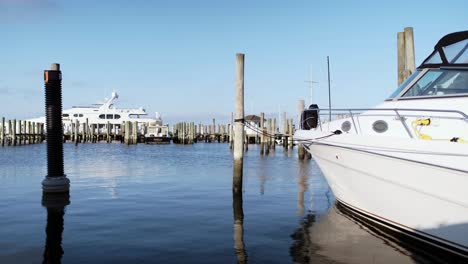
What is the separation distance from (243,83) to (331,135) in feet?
13.2

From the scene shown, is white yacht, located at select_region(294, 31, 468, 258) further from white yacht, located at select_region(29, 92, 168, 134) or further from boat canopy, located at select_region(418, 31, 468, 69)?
white yacht, located at select_region(29, 92, 168, 134)

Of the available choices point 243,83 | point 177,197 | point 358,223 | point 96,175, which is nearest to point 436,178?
point 358,223

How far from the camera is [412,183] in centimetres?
609

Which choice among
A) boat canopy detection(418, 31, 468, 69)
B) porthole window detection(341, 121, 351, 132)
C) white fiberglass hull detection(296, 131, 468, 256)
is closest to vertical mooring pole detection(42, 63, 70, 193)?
white fiberglass hull detection(296, 131, 468, 256)

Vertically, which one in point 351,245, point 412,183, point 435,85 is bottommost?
point 351,245

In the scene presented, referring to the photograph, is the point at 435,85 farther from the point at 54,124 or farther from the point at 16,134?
the point at 16,134

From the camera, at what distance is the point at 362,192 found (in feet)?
24.5

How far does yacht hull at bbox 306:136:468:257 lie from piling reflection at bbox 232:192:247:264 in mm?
2101

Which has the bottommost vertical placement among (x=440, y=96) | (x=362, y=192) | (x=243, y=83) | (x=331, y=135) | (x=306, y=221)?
(x=306, y=221)

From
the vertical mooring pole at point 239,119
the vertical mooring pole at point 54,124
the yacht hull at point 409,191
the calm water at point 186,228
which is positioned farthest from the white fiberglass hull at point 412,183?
the vertical mooring pole at point 54,124

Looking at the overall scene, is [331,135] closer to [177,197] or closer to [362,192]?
[362,192]

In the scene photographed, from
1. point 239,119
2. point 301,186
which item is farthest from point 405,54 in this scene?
point 239,119

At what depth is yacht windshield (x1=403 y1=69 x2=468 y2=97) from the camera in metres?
6.88

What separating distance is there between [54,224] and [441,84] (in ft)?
23.7
